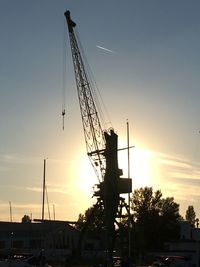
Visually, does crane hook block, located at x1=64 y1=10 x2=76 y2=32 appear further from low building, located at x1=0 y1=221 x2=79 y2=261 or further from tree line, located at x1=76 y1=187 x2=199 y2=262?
tree line, located at x1=76 y1=187 x2=199 y2=262

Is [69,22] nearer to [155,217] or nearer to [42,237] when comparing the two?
[42,237]

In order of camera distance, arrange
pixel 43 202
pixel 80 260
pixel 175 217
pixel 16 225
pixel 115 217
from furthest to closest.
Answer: pixel 175 217 < pixel 16 225 < pixel 43 202 < pixel 115 217 < pixel 80 260

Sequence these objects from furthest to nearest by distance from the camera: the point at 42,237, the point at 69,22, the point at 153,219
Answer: the point at 153,219 → the point at 42,237 → the point at 69,22

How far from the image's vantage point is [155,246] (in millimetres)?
145625

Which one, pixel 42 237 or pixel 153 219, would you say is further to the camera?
pixel 153 219

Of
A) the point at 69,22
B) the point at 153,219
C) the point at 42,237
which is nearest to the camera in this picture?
the point at 69,22

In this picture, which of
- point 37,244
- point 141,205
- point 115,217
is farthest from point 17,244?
point 141,205

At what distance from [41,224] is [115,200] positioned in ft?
96.0

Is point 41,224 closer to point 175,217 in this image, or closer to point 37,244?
point 37,244

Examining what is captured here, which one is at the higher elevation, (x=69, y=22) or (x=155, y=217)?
(x=69, y=22)

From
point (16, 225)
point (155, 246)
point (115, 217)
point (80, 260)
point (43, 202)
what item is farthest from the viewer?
point (155, 246)

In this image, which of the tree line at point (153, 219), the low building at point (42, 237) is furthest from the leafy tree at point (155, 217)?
the low building at point (42, 237)

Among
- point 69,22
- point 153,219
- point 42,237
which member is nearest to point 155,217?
point 153,219

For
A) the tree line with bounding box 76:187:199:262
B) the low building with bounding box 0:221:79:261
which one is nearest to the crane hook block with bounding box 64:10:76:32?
the low building with bounding box 0:221:79:261
